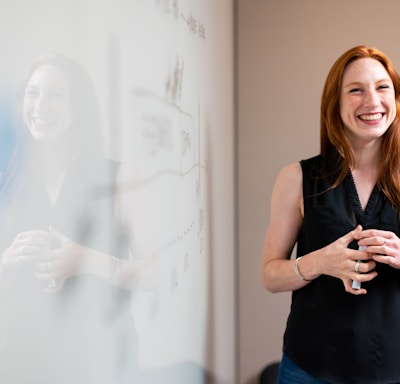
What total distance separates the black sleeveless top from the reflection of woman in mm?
814

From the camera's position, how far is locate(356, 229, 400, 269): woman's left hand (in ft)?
4.31

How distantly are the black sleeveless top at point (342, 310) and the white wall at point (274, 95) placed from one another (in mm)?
1019

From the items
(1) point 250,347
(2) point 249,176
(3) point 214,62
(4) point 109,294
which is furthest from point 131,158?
(1) point 250,347

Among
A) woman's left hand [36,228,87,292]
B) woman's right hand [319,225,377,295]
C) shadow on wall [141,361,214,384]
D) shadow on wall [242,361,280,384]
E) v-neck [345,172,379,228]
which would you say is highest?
v-neck [345,172,379,228]

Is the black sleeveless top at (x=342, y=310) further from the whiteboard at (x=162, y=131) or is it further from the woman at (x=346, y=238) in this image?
the whiteboard at (x=162, y=131)

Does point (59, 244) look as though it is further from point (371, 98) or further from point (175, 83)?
point (371, 98)

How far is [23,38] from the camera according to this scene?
500 millimetres

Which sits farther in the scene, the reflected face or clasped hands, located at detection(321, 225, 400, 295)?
clasped hands, located at detection(321, 225, 400, 295)

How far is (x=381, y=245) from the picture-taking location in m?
1.31

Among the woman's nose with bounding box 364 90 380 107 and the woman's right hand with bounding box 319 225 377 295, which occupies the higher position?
the woman's nose with bounding box 364 90 380 107

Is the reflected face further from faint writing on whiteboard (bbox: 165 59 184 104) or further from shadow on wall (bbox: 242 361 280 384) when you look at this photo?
shadow on wall (bbox: 242 361 280 384)

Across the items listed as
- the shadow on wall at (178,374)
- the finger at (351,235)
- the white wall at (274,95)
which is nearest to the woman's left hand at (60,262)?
the shadow on wall at (178,374)

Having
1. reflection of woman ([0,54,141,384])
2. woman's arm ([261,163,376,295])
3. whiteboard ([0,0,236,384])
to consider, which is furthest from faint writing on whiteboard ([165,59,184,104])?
woman's arm ([261,163,376,295])

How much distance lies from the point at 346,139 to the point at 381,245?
0.34 m
